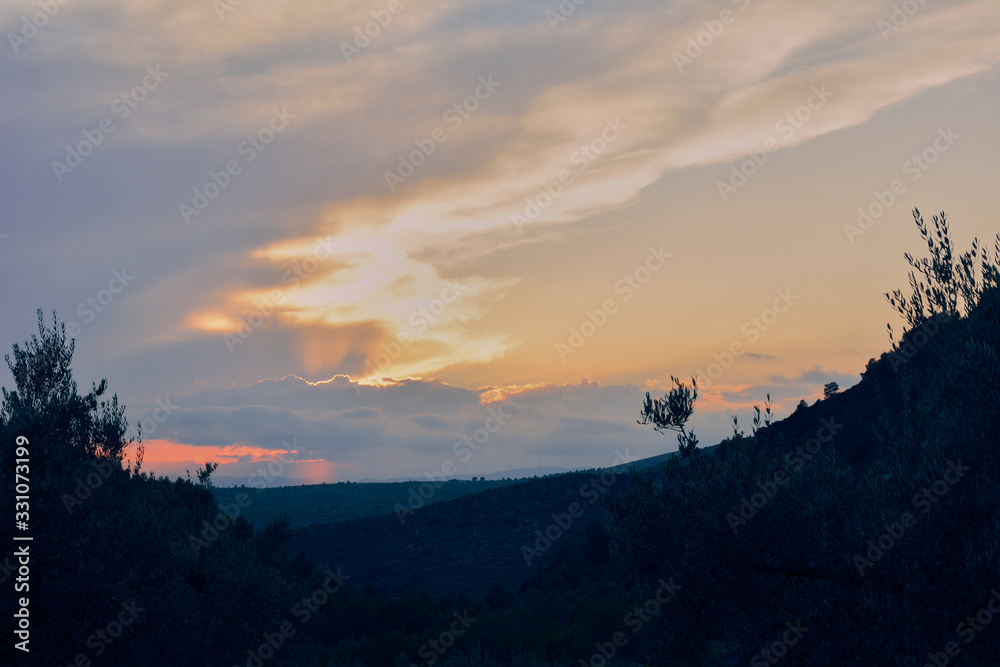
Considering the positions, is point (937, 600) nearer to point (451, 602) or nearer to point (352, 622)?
point (352, 622)

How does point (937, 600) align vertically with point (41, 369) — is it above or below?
below

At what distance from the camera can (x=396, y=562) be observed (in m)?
98.1

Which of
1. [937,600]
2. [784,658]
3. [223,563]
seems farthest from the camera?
[223,563]

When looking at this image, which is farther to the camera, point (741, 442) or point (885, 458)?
point (741, 442)

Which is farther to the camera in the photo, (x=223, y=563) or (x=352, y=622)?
(x=352, y=622)

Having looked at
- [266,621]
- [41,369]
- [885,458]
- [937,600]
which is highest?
[41,369]

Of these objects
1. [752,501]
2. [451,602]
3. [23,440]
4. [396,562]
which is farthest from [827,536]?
[396,562]

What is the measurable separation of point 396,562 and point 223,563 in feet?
230

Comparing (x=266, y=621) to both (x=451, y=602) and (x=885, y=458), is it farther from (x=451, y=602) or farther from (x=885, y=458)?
(x=451, y=602)

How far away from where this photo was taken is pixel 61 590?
55.3 ft

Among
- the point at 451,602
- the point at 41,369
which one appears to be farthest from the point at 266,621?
the point at 451,602

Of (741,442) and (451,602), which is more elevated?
(741,442)

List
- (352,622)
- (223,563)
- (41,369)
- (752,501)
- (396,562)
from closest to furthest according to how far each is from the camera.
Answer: (752,501)
(41,369)
(223,563)
(352,622)
(396,562)

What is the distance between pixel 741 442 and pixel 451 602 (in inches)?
2238
